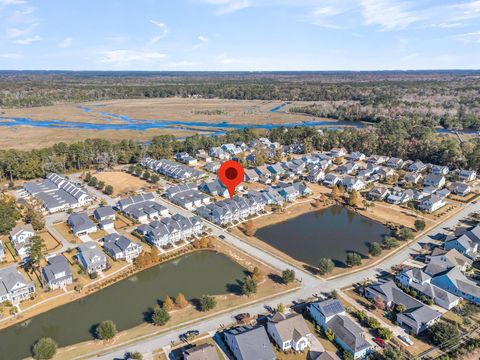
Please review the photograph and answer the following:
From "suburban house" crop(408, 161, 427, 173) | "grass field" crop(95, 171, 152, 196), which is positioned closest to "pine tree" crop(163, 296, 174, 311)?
"grass field" crop(95, 171, 152, 196)

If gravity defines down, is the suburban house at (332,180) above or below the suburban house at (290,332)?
above

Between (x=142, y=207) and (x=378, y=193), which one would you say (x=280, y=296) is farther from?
(x=378, y=193)

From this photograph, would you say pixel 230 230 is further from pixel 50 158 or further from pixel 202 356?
pixel 50 158

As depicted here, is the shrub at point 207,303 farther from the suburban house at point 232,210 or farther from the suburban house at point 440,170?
the suburban house at point 440,170

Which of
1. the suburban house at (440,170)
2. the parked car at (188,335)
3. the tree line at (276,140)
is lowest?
the parked car at (188,335)

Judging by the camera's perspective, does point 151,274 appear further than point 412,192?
No

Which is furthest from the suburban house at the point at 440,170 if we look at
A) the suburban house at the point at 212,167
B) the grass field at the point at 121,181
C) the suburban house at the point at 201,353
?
the suburban house at the point at 201,353

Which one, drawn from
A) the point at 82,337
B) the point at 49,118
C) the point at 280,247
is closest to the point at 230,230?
the point at 280,247
